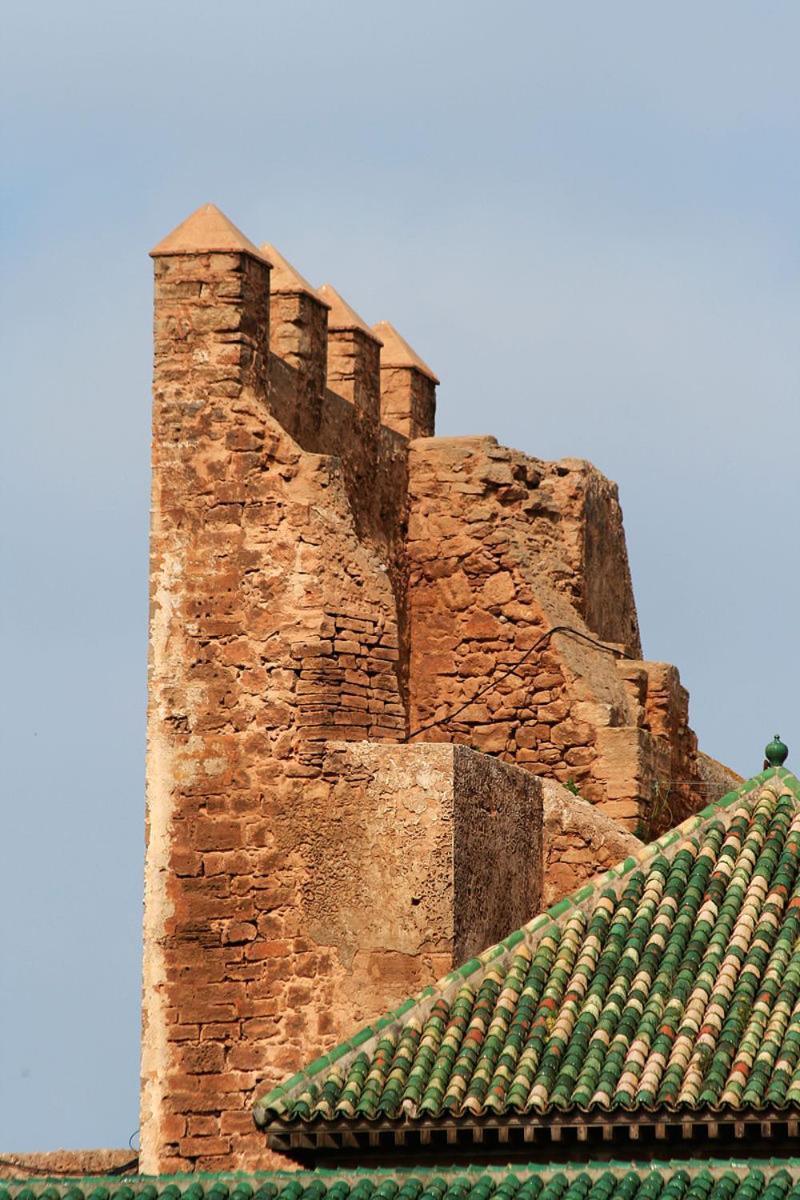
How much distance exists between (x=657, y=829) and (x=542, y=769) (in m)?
0.88

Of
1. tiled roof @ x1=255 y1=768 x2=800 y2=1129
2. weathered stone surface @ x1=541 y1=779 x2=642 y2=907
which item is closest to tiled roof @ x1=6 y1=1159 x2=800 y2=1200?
tiled roof @ x1=255 y1=768 x2=800 y2=1129

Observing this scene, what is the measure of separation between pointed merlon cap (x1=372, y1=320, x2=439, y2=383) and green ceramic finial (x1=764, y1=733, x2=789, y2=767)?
553 centimetres

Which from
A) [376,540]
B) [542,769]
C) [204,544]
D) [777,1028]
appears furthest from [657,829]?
[777,1028]

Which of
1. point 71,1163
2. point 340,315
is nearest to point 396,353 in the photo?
point 340,315

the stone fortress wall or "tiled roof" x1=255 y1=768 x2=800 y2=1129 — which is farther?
the stone fortress wall

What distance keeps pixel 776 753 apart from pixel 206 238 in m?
4.51

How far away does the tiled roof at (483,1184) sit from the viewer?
66.0 ft

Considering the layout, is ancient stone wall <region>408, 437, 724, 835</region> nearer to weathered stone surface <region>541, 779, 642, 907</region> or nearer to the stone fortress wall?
weathered stone surface <region>541, 779, 642, 907</region>

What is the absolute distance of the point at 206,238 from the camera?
24.8 meters

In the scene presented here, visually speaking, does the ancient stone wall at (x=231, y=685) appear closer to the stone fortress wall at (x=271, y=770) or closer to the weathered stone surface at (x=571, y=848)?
the stone fortress wall at (x=271, y=770)

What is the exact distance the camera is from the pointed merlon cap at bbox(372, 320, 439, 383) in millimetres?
27828

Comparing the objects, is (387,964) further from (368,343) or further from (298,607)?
(368,343)

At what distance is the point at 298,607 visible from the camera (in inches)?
956

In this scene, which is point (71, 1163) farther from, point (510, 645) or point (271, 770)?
point (510, 645)
